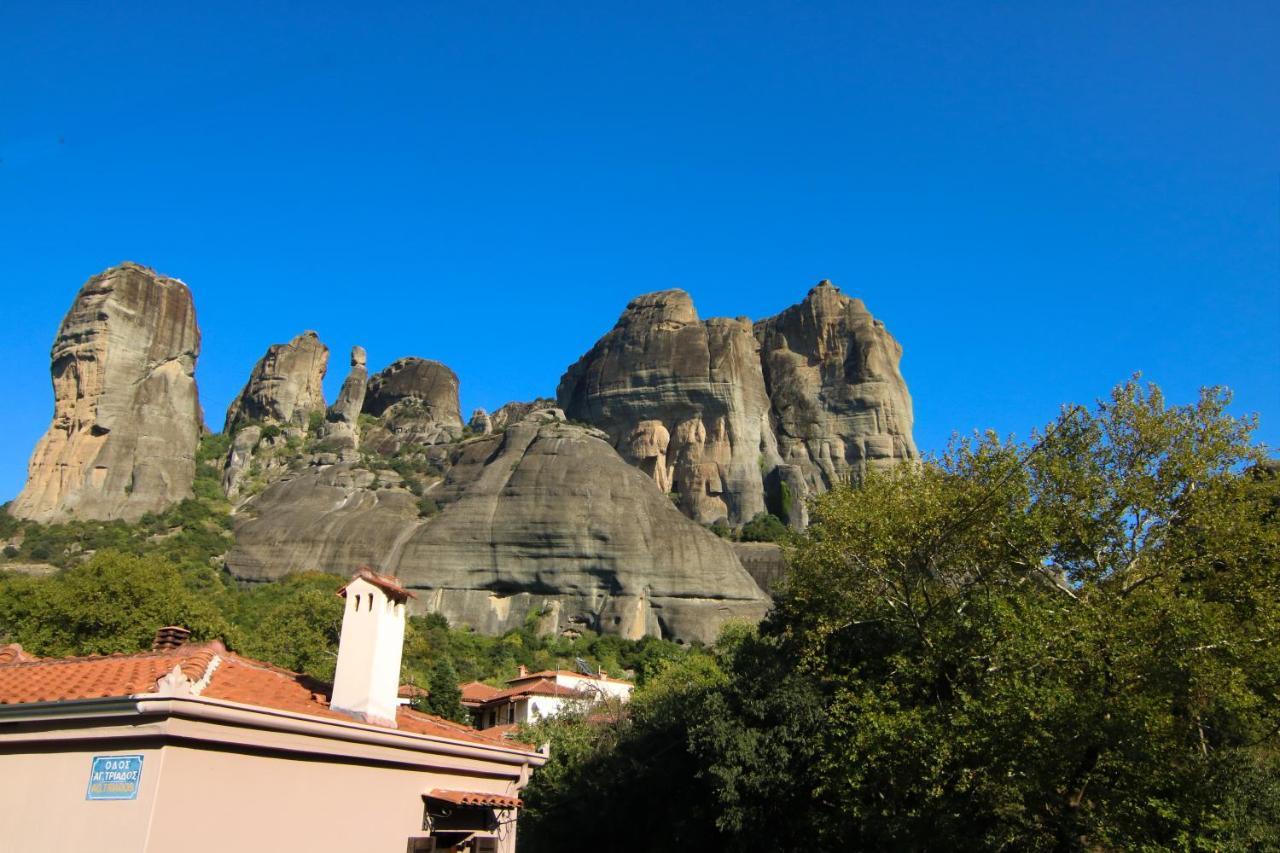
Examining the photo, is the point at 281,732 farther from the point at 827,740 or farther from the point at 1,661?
the point at 827,740

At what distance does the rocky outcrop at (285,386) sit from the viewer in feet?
342

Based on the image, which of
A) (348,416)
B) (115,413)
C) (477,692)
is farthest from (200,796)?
(348,416)

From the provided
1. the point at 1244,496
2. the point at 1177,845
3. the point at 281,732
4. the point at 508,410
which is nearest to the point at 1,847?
the point at 281,732

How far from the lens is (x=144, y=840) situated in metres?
9.79

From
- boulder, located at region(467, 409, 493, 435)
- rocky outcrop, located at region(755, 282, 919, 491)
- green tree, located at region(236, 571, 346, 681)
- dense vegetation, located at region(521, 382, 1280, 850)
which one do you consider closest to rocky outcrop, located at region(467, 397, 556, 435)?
boulder, located at region(467, 409, 493, 435)

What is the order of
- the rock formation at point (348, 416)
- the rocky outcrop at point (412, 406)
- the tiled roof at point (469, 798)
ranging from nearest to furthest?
1. the tiled roof at point (469, 798)
2. the rock formation at point (348, 416)
3. the rocky outcrop at point (412, 406)

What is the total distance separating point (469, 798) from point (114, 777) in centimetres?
472

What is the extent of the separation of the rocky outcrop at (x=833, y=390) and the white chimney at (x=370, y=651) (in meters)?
83.6

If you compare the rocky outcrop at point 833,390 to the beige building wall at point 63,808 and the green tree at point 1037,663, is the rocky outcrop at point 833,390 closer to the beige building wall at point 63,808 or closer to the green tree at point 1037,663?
the green tree at point 1037,663

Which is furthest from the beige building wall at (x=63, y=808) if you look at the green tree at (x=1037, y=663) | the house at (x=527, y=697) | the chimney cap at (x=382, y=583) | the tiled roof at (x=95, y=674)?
the house at (x=527, y=697)

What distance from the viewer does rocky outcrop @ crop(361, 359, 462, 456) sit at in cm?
10312

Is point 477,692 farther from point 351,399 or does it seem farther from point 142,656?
point 351,399

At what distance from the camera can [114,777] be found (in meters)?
10.3

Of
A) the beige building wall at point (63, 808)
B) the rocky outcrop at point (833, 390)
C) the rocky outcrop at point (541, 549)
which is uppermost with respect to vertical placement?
the rocky outcrop at point (833, 390)
